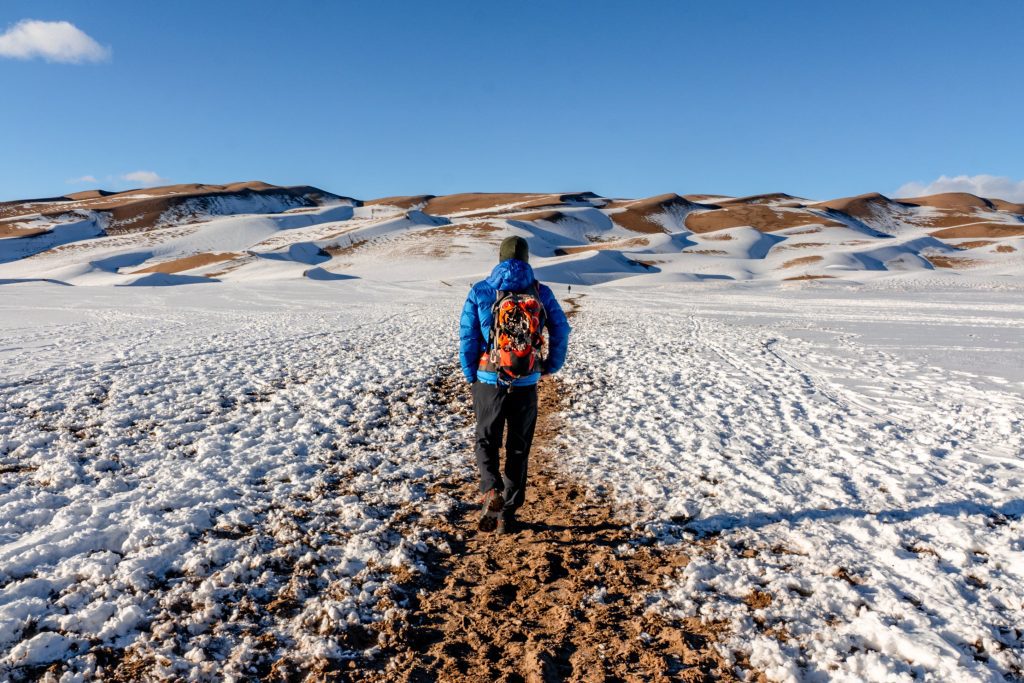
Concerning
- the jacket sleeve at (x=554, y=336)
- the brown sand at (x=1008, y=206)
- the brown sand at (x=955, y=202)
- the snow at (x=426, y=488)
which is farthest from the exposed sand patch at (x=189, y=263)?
the brown sand at (x=1008, y=206)

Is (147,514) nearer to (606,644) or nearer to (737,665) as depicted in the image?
(606,644)

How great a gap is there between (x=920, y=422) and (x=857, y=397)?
1938 mm

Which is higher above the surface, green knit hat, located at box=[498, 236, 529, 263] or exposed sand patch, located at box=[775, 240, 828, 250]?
exposed sand patch, located at box=[775, 240, 828, 250]

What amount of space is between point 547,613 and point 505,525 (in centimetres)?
146

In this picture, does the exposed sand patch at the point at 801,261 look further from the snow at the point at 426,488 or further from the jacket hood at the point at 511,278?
the jacket hood at the point at 511,278

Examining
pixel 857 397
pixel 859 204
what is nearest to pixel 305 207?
pixel 859 204

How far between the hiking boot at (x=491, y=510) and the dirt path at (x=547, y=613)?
0.14 meters

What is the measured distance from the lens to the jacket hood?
550 cm

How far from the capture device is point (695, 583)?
502 cm

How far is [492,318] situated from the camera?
554 cm

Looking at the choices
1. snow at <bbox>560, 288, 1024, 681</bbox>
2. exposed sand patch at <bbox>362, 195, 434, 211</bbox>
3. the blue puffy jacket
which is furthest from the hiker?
exposed sand patch at <bbox>362, 195, 434, 211</bbox>

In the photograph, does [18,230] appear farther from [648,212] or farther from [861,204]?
[861,204]

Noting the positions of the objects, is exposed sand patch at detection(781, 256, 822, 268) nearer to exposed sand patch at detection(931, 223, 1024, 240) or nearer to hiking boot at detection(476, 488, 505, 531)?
exposed sand patch at detection(931, 223, 1024, 240)

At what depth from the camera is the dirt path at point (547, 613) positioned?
13.2 feet
